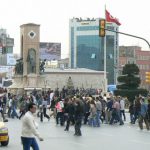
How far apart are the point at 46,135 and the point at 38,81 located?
161 ft

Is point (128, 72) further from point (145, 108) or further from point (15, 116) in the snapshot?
point (145, 108)

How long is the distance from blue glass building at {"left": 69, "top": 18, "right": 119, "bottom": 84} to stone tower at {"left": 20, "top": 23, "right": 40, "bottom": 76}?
278 feet

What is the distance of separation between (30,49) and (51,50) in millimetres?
63359

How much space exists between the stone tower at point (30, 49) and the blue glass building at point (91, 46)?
8467 centimetres

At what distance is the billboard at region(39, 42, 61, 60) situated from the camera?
133100 millimetres

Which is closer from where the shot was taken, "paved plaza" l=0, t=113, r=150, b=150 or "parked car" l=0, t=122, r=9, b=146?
"paved plaza" l=0, t=113, r=150, b=150

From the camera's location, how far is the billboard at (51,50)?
437 ft

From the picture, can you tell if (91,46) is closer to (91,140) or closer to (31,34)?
(31,34)

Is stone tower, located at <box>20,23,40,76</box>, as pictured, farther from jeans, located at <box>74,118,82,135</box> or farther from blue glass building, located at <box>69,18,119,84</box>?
blue glass building, located at <box>69,18,119,84</box>

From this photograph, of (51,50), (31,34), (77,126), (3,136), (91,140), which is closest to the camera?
(3,136)

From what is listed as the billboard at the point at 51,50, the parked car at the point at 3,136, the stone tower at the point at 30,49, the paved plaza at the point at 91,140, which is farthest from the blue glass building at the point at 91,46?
the parked car at the point at 3,136

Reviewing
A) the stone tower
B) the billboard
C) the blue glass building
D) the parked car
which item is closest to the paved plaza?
the parked car

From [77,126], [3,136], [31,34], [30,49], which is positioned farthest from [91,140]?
[31,34]

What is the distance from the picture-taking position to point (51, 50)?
137 meters
